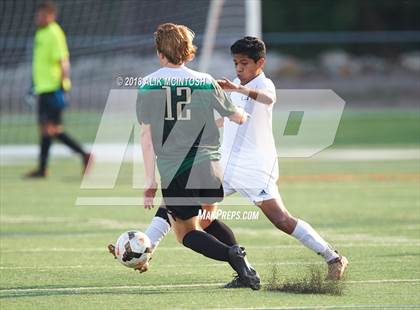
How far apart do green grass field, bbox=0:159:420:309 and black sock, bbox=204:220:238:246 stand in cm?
37

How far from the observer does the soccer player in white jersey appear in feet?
27.7

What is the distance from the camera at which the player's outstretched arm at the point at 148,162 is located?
26.2 feet

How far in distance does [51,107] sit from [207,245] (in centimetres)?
1012

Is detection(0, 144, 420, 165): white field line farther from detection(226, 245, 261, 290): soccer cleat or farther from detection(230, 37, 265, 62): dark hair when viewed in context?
detection(226, 245, 261, 290): soccer cleat

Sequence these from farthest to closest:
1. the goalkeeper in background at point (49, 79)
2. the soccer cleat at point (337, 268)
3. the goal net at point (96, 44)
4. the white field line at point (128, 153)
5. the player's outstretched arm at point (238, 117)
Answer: the white field line at point (128, 153) < the goal net at point (96, 44) < the goalkeeper in background at point (49, 79) < the soccer cleat at point (337, 268) < the player's outstretched arm at point (238, 117)

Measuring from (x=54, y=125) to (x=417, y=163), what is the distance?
6.65 m

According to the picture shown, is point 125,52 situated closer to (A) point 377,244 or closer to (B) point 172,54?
(A) point 377,244

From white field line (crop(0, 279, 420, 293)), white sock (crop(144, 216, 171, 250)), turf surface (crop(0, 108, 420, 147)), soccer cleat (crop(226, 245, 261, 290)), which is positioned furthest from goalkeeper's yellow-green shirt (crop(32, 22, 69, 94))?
soccer cleat (crop(226, 245, 261, 290))

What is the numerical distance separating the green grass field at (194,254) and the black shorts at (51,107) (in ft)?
3.32

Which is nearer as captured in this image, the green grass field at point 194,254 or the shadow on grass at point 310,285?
the green grass field at point 194,254

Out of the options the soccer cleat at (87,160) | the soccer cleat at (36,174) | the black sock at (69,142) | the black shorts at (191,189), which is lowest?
the soccer cleat at (36,174)

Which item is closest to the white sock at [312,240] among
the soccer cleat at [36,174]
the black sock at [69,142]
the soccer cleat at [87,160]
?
the soccer cleat at [87,160]

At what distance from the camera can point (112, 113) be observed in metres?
30.1

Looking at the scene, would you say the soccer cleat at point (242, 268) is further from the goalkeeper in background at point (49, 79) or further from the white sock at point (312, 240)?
the goalkeeper in background at point (49, 79)
